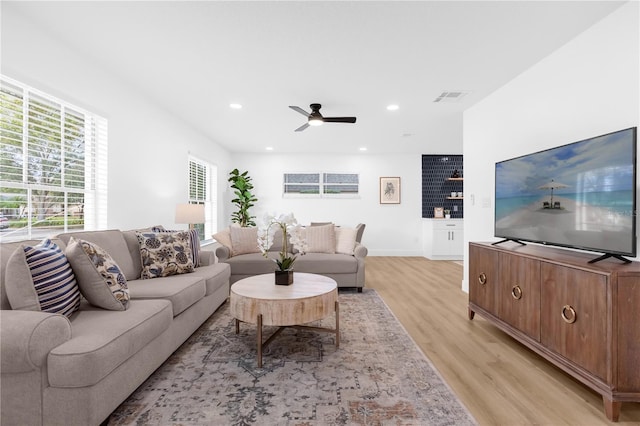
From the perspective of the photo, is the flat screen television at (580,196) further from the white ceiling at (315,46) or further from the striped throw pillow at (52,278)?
the striped throw pillow at (52,278)

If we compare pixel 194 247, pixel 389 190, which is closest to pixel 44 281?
pixel 194 247

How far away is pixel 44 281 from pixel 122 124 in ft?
7.35

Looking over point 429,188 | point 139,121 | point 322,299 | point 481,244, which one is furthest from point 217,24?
point 429,188

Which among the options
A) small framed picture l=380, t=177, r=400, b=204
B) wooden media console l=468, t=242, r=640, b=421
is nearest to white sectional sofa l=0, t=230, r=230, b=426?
wooden media console l=468, t=242, r=640, b=421

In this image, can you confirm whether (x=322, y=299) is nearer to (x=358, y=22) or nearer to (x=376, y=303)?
(x=376, y=303)

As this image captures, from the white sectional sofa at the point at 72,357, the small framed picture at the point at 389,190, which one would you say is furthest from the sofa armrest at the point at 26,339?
the small framed picture at the point at 389,190

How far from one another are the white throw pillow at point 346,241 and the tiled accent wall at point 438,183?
352 centimetres

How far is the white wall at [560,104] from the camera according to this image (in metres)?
2.02

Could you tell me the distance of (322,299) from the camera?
2.29m

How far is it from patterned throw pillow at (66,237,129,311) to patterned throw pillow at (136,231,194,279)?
850 mm

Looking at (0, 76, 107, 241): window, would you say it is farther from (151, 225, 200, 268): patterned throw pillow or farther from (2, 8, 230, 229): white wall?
(151, 225, 200, 268): patterned throw pillow

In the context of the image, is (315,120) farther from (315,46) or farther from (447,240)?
(447,240)

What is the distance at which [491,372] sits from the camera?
2.08 m

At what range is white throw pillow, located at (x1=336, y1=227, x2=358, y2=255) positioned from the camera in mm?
4535
